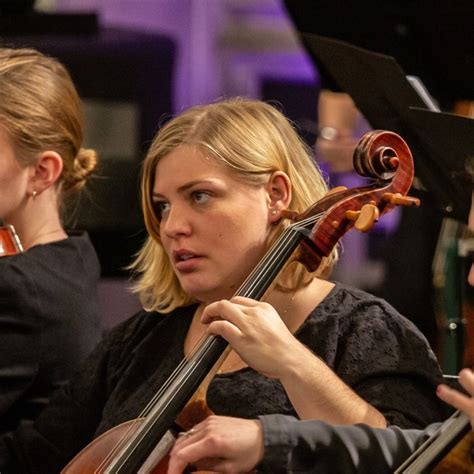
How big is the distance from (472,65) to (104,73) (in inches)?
63.1

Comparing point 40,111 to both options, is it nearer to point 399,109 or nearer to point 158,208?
point 158,208

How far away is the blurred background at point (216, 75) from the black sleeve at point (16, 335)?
55 cm

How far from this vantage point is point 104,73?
405 cm

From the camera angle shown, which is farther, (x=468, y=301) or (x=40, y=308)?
(x=468, y=301)

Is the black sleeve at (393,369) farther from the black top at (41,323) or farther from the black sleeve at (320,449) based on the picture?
the black top at (41,323)

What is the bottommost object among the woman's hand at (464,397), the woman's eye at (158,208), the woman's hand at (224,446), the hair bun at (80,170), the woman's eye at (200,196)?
the hair bun at (80,170)

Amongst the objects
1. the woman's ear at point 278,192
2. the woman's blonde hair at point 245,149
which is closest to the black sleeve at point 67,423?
the woman's blonde hair at point 245,149

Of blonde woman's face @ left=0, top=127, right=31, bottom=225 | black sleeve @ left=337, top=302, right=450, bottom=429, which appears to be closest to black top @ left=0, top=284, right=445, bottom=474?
black sleeve @ left=337, top=302, right=450, bottom=429

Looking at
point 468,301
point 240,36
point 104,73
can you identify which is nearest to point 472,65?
point 468,301

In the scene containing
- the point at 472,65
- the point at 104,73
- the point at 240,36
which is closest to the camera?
the point at 472,65

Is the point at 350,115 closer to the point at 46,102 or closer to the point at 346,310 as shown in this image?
the point at 46,102

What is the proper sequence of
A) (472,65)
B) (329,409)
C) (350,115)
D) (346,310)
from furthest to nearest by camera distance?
1. (350,115)
2. (472,65)
3. (346,310)
4. (329,409)

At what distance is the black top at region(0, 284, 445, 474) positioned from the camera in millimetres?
1621

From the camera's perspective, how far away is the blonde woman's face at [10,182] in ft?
6.95
